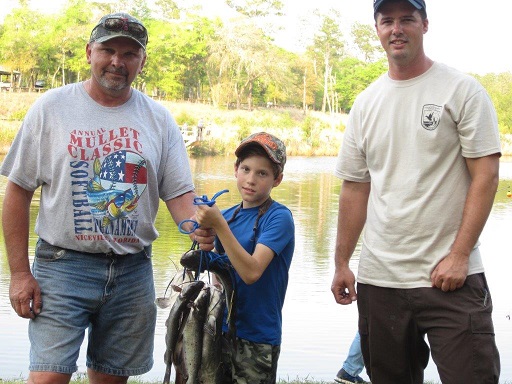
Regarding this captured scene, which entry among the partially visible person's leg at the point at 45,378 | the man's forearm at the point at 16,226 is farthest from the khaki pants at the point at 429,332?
the man's forearm at the point at 16,226

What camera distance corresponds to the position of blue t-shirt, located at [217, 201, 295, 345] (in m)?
3.56

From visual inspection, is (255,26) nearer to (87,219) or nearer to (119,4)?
(119,4)

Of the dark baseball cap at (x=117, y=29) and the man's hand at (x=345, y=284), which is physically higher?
the dark baseball cap at (x=117, y=29)

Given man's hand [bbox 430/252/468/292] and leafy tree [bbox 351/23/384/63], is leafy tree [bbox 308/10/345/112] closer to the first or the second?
leafy tree [bbox 351/23/384/63]

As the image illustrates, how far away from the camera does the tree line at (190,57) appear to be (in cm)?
→ 6712

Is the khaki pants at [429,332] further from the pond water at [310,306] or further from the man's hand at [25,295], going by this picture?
the pond water at [310,306]

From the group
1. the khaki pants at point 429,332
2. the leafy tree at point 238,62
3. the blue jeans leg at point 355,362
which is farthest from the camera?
the leafy tree at point 238,62

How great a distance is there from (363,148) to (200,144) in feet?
133

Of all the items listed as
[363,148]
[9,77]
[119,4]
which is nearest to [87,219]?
[363,148]

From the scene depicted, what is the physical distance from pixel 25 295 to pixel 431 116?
1889 mm

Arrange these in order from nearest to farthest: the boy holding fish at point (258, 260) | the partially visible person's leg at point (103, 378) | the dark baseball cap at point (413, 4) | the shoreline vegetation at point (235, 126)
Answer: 1. the boy holding fish at point (258, 260)
2. the dark baseball cap at point (413, 4)
3. the partially visible person's leg at point (103, 378)
4. the shoreline vegetation at point (235, 126)

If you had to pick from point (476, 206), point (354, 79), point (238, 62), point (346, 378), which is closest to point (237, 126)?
point (238, 62)

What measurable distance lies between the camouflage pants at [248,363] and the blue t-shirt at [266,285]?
0.11 feet

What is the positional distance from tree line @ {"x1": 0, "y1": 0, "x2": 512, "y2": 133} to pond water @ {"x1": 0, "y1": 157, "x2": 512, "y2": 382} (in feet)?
157
